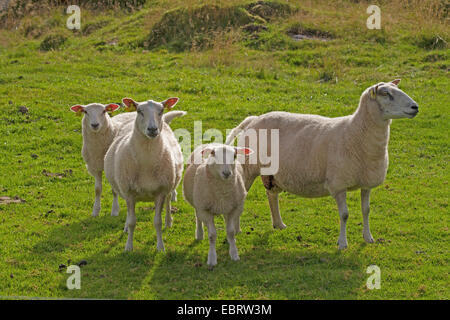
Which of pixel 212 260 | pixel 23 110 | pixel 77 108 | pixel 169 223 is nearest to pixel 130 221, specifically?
pixel 169 223

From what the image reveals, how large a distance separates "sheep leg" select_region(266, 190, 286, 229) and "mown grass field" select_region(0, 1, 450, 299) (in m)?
0.15

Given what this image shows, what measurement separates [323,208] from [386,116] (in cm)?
269

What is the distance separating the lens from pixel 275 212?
9.30 meters

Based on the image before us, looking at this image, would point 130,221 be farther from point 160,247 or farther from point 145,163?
point 145,163

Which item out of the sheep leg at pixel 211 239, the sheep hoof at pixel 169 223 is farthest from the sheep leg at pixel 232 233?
the sheep hoof at pixel 169 223

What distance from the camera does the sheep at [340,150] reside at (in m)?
7.99

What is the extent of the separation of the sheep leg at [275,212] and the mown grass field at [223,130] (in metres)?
0.15

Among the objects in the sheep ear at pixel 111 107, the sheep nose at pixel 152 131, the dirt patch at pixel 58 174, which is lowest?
the dirt patch at pixel 58 174

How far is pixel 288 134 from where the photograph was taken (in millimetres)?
9008

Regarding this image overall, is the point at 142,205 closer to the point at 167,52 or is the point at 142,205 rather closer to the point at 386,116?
the point at 386,116

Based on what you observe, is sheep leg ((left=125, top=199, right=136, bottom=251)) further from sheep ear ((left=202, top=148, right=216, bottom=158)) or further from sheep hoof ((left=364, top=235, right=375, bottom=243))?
sheep hoof ((left=364, top=235, right=375, bottom=243))

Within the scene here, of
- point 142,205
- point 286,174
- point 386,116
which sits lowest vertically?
point 142,205

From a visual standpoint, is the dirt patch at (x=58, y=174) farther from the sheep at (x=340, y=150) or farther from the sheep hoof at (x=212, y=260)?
the sheep hoof at (x=212, y=260)
